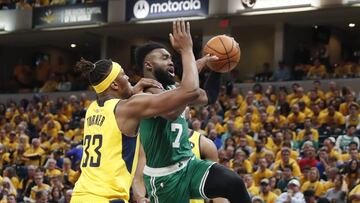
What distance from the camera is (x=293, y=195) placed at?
1363 cm

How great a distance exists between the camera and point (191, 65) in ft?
21.1

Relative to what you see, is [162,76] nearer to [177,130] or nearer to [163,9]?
[177,130]

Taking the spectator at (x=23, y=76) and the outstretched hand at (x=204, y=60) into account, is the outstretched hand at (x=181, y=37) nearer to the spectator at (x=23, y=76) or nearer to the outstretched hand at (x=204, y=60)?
the outstretched hand at (x=204, y=60)

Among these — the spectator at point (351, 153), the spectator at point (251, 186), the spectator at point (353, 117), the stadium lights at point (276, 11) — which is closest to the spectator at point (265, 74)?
the stadium lights at point (276, 11)

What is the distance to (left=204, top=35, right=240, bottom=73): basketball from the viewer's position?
25.5ft

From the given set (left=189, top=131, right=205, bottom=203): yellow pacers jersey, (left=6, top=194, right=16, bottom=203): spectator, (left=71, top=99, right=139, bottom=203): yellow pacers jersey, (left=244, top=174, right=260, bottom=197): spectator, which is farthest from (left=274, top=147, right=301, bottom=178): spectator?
(left=71, top=99, right=139, bottom=203): yellow pacers jersey

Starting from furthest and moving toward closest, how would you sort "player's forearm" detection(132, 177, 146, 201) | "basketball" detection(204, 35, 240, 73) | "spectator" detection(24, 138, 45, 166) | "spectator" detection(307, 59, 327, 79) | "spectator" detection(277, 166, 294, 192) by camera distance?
"spectator" detection(307, 59, 327, 79)
"spectator" detection(24, 138, 45, 166)
"spectator" detection(277, 166, 294, 192)
"player's forearm" detection(132, 177, 146, 201)
"basketball" detection(204, 35, 240, 73)

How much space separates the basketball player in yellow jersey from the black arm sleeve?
4.51ft

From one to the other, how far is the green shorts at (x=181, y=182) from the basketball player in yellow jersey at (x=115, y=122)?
103 centimetres

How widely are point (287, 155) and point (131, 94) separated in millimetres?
8770

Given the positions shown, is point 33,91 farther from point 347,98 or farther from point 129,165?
point 129,165

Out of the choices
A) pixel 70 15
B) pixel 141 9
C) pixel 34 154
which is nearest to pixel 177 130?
pixel 34 154

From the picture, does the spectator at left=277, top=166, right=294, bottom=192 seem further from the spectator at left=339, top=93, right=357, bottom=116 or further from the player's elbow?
the player's elbow

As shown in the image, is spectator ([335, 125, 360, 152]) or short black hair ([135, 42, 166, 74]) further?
spectator ([335, 125, 360, 152])
